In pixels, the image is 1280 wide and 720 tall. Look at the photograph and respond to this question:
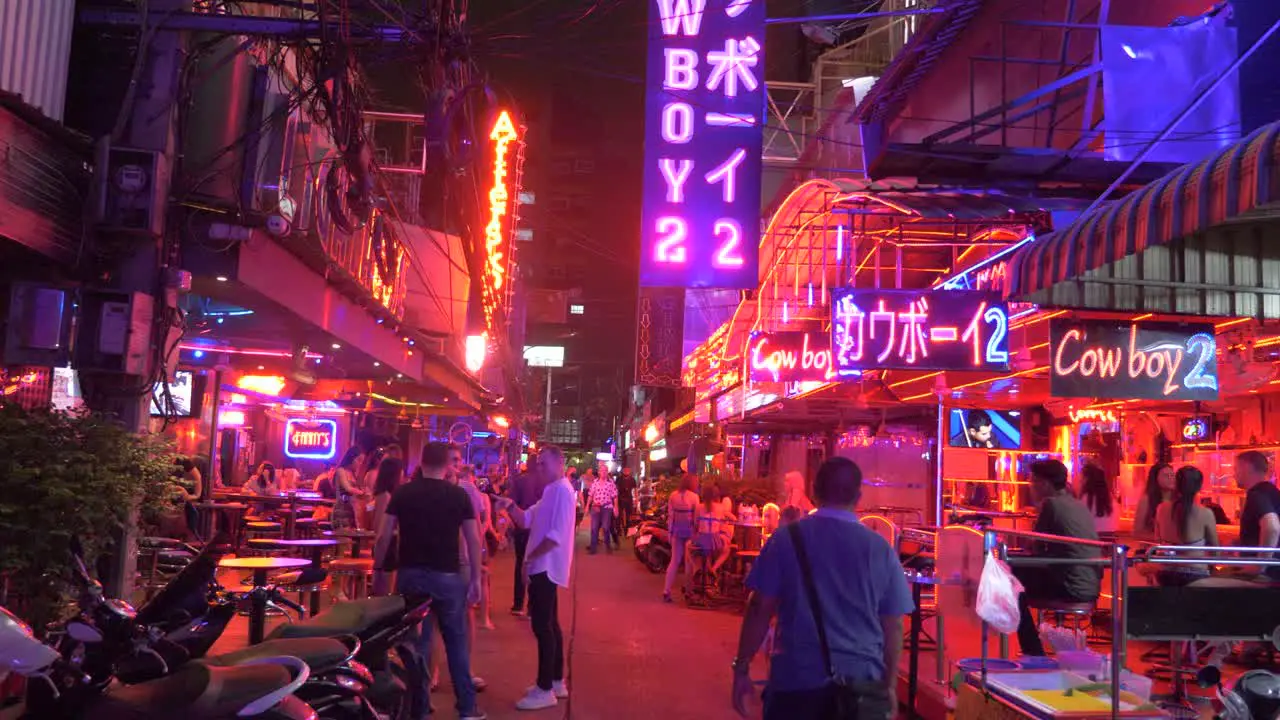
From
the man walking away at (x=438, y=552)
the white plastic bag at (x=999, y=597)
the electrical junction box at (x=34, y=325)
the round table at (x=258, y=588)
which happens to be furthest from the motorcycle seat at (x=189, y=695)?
the electrical junction box at (x=34, y=325)

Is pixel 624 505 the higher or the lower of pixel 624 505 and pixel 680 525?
the lower

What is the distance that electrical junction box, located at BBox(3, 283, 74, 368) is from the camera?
7746 mm

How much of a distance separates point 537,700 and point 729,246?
20.8 ft

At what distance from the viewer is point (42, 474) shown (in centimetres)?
632

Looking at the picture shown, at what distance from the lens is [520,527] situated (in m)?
12.8

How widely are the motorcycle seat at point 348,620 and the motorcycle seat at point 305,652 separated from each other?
1.52 feet

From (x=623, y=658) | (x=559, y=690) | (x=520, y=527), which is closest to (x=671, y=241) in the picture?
(x=520, y=527)

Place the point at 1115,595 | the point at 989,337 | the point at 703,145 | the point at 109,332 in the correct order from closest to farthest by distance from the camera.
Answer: the point at 1115,595
the point at 109,332
the point at 989,337
the point at 703,145

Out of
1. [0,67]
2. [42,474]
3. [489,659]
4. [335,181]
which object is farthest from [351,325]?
[42,474]

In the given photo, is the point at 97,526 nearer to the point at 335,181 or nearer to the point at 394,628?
the point at 394,628

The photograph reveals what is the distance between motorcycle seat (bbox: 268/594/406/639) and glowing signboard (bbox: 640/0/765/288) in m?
6.65

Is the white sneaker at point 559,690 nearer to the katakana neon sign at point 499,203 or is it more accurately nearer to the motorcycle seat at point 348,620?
the motorcycle seat at point 348,620

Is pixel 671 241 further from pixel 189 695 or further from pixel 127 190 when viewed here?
pixel 189 695

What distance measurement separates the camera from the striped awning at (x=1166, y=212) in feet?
18.6
